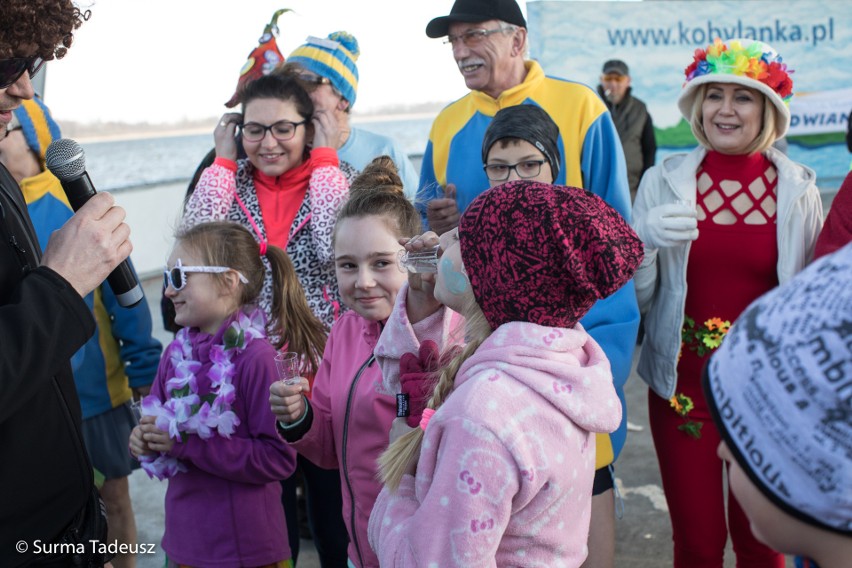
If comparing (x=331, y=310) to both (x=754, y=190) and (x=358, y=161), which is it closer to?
(x=358, y=161)

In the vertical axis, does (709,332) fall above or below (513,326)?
below

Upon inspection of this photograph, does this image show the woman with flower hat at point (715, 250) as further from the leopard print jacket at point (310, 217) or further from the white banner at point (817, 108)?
the white banner at point (817, 108)

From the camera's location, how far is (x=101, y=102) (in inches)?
1590

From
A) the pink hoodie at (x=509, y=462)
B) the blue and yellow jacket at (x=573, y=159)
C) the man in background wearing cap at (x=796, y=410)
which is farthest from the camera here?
the blue and yellow jacket at (x=573, y=159)

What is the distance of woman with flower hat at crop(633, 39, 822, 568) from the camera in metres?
2.93

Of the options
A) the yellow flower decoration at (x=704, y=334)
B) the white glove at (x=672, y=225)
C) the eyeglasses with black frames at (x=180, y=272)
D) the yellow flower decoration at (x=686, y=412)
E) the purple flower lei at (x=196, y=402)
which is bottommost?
the yellow flower decoration at (x=686, y=412)

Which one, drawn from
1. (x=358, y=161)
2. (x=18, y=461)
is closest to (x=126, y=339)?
(x=358, y=161)

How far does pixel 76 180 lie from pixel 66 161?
7 centimetres

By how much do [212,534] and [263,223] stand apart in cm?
135

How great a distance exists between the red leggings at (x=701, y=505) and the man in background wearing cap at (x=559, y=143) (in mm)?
263

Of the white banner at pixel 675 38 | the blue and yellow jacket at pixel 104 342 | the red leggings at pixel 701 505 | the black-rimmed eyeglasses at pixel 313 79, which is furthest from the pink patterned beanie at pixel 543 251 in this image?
the white banner at pixel 675 38

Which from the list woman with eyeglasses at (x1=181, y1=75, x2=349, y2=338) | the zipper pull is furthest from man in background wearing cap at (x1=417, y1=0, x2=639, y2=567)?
the zipper pull

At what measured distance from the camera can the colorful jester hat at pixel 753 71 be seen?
2.96 metres

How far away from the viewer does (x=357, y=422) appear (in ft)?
7.57
